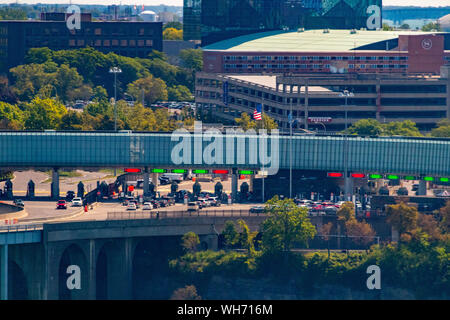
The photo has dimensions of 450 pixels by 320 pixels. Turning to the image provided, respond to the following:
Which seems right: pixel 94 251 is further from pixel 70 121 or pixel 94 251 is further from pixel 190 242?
pixel 70 121

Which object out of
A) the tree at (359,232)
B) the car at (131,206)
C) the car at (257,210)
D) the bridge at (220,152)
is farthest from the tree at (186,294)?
the bridge at (220,152)

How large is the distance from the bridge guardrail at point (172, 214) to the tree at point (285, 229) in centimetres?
531

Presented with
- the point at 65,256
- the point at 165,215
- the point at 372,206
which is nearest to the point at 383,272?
the point at 372,206

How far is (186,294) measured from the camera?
126 m

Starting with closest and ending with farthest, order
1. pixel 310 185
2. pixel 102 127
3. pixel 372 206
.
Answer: pixel 372 206, pixel 310 185, pixel 102 127

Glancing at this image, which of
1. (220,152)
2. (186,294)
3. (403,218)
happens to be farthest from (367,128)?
(186,294)

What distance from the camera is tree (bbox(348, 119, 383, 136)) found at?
182500 millimetres

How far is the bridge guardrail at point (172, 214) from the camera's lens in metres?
133

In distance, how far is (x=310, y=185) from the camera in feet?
490

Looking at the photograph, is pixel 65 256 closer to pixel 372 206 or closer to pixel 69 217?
pixel 69 217

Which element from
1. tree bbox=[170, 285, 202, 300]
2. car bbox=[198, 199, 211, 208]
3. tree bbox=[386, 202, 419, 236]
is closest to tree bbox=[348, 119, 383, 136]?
car bbox=[198, 199, 211, 208]

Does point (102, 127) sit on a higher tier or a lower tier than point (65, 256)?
higher

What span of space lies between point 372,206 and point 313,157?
1297 centimetres

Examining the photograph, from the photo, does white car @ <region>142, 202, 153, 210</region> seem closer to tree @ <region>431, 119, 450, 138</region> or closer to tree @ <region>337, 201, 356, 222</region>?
tree @ <region>337, 201, 356, 222</region>
